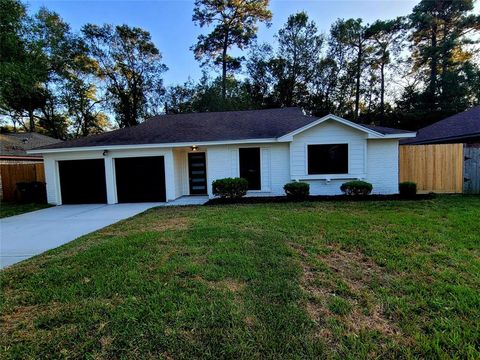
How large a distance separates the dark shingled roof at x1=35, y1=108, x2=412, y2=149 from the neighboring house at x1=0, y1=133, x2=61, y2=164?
5849 mm

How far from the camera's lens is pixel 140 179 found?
1082 cm

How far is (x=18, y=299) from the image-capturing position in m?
2.94

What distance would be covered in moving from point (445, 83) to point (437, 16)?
220 inches

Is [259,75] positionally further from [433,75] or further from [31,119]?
[31,119]

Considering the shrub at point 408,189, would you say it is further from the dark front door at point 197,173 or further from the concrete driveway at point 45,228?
the concrete driveway at point 45,228

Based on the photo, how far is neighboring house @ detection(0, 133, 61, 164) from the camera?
14406 millimetres

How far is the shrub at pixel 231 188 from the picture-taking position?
9.44m

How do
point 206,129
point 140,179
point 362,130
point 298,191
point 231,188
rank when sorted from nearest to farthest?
point 298,191 < point 231,188 < point 362,130 < point 140,179 < point 206,129

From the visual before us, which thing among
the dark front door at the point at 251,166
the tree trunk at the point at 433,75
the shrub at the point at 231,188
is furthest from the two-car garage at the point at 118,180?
the tree trunk at the point at 433,75

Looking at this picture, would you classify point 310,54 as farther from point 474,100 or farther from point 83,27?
point 83,27

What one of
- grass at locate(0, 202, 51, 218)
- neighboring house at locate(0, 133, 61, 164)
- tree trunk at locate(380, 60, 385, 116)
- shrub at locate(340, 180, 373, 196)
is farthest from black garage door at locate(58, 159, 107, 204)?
tree trunk at locate(380, 60, 385, 116)

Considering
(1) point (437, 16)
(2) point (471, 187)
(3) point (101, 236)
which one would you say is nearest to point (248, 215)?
(3) point (101, 236)

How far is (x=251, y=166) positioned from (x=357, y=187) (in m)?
4.08

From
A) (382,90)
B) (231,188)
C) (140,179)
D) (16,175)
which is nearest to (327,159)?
(231,188)
